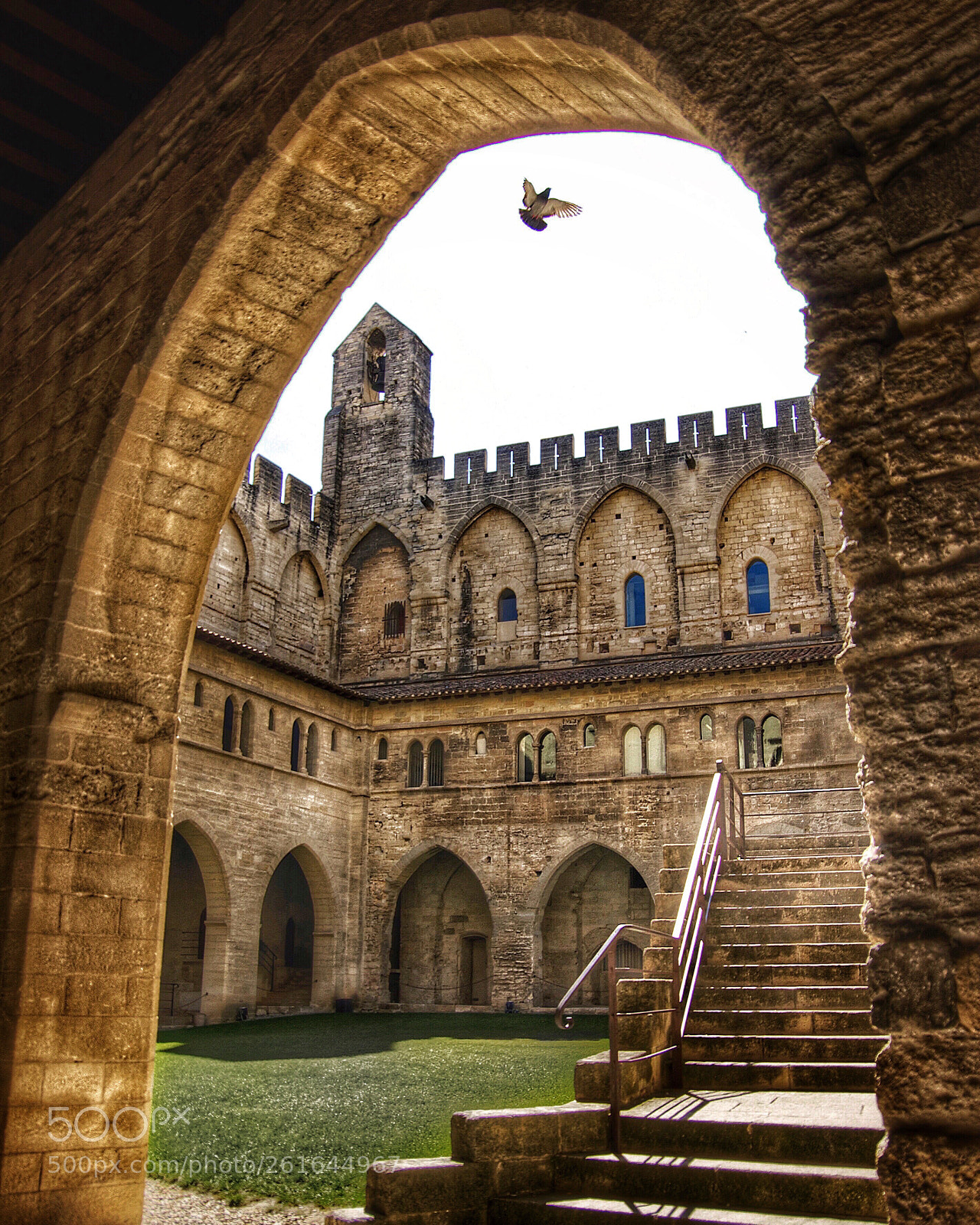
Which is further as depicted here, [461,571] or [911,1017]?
[461,571]

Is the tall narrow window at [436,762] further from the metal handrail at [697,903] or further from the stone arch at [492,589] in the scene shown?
the metal handrail at [697,903]

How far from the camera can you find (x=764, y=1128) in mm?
4676

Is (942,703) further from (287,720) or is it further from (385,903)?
(385,903)

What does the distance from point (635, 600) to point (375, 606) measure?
22.7 ft

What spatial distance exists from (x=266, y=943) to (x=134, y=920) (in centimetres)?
2112

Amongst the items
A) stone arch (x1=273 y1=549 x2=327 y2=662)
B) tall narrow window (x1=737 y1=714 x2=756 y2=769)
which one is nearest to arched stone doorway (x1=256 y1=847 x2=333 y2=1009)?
stone arch (x1=273 y1=549 x2=327 y2=662)

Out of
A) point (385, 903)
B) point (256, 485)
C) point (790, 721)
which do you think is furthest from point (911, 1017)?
point (256, 485)

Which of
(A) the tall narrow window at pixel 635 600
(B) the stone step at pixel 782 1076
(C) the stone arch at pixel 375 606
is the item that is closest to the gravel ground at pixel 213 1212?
(B) the stone step at pixel 782 1076

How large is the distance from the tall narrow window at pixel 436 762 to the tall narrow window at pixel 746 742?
6.66 m

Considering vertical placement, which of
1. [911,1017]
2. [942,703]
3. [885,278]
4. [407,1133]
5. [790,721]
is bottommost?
[407,1133]

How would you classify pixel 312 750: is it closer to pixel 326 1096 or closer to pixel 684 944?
pixel 326 1096

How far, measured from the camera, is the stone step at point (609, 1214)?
13.3ft

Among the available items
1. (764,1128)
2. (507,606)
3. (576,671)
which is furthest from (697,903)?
(507,606)

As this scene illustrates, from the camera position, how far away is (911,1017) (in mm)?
2164
